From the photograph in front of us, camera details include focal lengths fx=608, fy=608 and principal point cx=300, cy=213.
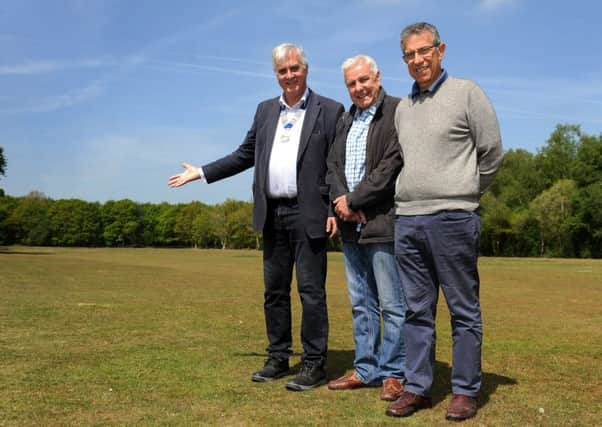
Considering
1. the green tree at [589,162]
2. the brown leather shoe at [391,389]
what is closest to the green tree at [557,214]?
the green tree at [589,162]

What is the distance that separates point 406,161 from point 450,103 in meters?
0.53

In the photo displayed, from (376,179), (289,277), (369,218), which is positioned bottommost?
(289,277)

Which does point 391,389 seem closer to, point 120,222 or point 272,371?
point 272,371

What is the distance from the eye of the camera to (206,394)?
190 inches

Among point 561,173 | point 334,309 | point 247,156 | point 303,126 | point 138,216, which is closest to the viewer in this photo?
point 303,126

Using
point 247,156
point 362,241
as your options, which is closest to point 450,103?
point 362,241

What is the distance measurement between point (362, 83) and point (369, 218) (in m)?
1.12

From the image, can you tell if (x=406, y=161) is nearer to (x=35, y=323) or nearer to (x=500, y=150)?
(x=500, y=150)

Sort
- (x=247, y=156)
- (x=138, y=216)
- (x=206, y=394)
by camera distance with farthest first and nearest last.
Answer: (x=138, y=216) < (x=247, y=156) < (x=206, y=394)

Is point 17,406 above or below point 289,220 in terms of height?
below

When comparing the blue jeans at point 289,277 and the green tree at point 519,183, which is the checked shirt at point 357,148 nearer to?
the blue jeans at point 289,277

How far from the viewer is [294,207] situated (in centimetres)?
547

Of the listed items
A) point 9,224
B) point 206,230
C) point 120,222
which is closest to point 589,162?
point 206,230

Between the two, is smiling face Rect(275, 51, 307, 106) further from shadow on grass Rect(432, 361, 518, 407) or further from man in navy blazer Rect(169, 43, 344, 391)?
shadow on grass Rect(432, 361, 518, 407)
